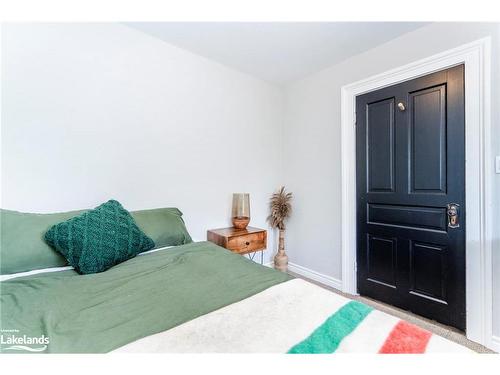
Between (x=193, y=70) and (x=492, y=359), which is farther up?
(x=193, y=70)

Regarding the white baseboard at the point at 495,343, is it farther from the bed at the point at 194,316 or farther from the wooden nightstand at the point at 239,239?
the wooden nightstand at the point at 239,239

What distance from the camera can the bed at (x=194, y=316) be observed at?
0.65m

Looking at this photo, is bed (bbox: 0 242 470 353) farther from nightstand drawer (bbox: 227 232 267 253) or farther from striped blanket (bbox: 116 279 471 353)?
nightstand drawer (bbox: 227 232 267 253)

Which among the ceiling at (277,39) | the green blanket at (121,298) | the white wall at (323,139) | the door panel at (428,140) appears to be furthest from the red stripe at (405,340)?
the ceiling at (277,39)

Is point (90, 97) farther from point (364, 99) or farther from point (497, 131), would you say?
point (497, 131)

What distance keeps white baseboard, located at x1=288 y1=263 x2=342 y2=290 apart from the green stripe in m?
1.77

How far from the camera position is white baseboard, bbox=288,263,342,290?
2.42 m

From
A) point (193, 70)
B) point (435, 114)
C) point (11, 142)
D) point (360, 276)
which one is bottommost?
point (360, 276)

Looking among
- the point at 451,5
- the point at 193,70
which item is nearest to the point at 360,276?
the point at 451,5

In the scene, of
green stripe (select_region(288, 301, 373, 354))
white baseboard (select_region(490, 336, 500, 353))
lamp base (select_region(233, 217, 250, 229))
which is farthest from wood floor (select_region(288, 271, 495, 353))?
green stripe (select_region(288, 301, 373, 354))

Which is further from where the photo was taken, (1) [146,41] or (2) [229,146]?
(2) [229,146]

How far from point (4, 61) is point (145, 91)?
824mm

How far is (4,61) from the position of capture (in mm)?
1417

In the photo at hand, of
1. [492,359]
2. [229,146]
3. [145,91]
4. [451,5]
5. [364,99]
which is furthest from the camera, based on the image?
[229,146]
